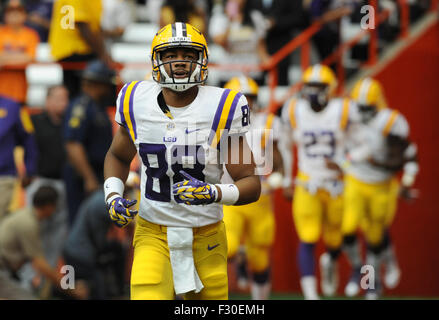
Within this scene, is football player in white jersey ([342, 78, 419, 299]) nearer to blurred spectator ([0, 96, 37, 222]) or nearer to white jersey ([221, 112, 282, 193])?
white jersey ([221, 112, 282, 193])

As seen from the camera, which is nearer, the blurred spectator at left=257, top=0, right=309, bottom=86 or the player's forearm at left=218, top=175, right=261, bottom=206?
the player's forearm at left=218, top=175, right=261, bottom=206

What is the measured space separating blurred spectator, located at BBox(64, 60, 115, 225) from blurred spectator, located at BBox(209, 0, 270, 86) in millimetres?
2518

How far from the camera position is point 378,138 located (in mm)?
8609

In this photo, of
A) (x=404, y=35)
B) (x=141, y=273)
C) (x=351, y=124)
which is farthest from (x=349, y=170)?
(x=141, y=273)

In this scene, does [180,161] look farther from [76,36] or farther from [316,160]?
[316,160]

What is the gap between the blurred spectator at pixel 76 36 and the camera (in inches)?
272

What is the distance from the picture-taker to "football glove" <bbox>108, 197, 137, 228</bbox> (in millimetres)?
3691

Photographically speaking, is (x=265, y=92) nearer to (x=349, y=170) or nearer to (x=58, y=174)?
(x=349, y=170)

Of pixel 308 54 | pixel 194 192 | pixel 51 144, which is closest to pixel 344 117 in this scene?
pixel 308 54

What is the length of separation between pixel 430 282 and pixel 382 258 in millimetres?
1723

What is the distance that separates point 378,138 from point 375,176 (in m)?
0.39

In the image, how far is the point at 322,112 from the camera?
787 centimetres

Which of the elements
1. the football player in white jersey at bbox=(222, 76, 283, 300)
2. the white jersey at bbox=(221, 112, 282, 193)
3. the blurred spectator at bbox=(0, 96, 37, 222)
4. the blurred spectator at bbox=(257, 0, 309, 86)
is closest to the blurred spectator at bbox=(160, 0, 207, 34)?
the blurred spectator at bbox=(257, 0, 309, 86)

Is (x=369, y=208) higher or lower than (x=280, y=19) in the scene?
lower
